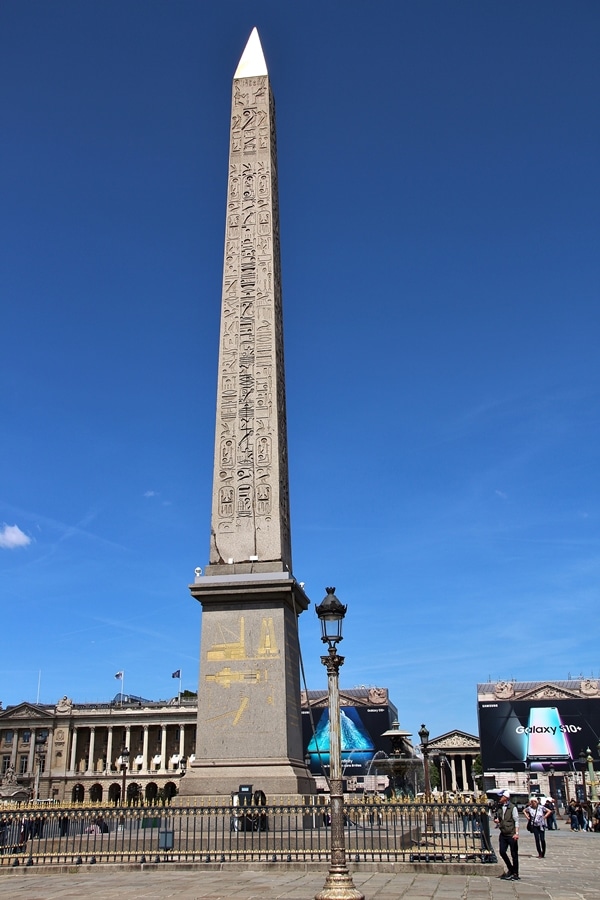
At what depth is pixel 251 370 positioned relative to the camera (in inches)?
700

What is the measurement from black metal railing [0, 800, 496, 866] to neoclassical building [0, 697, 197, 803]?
65885 mm

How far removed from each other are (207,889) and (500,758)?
73.0 metres

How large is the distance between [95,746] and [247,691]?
7457 cm

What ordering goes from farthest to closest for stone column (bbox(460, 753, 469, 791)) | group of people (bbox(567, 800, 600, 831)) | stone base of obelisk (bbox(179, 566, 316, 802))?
stone column (bbox(460, 753, 469, 791)) → group of people (bbox(567, 800, 600, 831)) → stone base of obelisk (bbox(179, 566, 316, 802))

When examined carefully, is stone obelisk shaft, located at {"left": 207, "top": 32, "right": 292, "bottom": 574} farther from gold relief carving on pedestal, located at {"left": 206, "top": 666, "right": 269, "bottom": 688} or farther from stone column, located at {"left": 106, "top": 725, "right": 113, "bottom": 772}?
stone column, located at {"left": 106, "top": 725, "right": 113, "bottom": 772}

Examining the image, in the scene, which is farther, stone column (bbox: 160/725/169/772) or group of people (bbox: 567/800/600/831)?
stone column (bbox: 160/725/169/772)

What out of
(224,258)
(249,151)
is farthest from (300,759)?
(249,151)

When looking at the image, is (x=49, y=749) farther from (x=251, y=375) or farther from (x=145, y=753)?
(x=251, y=375)

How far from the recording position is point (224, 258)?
19.1m


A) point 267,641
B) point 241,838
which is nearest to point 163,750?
point 267,641

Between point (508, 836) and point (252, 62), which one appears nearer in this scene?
point (508, 836)

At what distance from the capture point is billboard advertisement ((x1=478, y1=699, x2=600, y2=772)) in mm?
76375

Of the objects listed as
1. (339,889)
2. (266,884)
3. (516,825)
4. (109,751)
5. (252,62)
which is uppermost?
(252,62)

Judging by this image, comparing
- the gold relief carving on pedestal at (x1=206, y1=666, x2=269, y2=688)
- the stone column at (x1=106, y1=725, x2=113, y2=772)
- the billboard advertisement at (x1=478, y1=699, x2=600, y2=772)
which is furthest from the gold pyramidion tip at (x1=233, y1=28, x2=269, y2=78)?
the stone column at (x1=106, y1=725, x2=113, y2=772)
